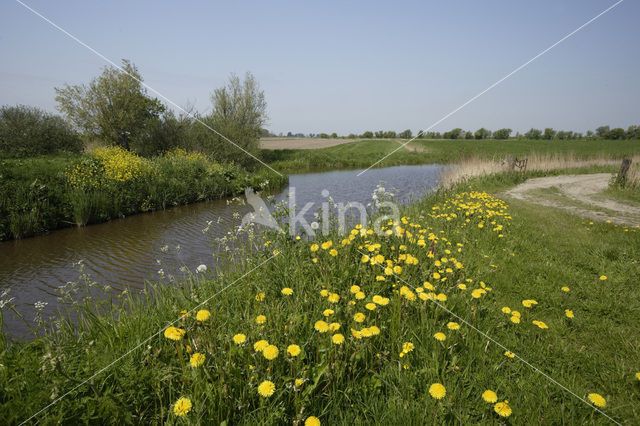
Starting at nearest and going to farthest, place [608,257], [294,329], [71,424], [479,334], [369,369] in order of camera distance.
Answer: [71,424]
[369,369]
[294,329]
[479,334]
[608,257]

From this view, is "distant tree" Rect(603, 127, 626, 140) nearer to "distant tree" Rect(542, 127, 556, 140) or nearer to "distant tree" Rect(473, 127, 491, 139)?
"distant tree" Rect(542, 127, 556, 140)

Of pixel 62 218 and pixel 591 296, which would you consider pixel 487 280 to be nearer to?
pixel 591 296

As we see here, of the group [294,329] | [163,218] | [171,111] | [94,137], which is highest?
[171,111]

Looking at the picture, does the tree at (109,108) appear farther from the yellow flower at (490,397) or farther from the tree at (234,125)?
the yellow flower at (490,397)

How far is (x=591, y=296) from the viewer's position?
382 centimetres

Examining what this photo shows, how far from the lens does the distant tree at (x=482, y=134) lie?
8388 centimetres

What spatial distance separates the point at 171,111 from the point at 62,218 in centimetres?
1548

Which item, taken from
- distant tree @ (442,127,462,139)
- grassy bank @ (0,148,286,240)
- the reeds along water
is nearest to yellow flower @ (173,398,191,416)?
grassy bank @ (0,148,286,240)

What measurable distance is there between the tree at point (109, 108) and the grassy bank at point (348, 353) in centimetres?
2208

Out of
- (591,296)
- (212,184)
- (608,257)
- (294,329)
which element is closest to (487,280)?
(591,296)

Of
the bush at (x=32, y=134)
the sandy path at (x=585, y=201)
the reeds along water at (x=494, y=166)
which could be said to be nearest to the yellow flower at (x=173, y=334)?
the sandy path at (x=585, y=201)

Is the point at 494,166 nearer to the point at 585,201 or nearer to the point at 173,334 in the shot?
the point at 585,201

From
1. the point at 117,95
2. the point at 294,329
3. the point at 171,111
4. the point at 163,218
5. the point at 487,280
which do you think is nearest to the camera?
the point at 294,329

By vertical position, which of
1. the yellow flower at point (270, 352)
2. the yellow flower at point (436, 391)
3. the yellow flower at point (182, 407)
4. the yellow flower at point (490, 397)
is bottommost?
the yellow flower at point (490, 397)
